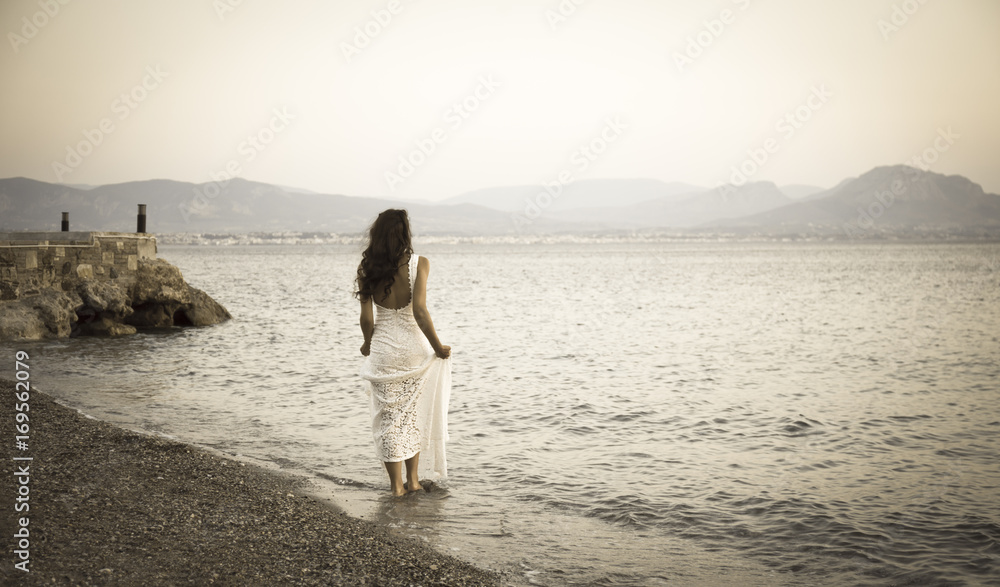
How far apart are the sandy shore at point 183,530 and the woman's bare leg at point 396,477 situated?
25.4 inches

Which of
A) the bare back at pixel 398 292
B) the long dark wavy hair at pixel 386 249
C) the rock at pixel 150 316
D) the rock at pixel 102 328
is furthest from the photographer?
the rock at pixel 150 316

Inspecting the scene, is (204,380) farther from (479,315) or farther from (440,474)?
(479,315)

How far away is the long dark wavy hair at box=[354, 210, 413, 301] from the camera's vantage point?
5953mm

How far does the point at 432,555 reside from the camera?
5.31 meters

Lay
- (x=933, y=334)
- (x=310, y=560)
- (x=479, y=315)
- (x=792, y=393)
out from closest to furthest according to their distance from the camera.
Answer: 1. (x=310, y=560)
2. (x=792, y=393)
3. (x=933, y=334)
4. (x=479, y=315)

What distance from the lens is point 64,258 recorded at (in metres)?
21.1

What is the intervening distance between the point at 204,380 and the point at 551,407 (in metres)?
6.84

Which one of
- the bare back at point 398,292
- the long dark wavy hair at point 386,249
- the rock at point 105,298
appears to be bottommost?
the rock at point 105,298

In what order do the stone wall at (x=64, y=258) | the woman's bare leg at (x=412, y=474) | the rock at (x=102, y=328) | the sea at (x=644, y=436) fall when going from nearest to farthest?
the sea at (x=644, y=436)
the woman's bare leg at (x=412, y=474)
the stone wall at (x=64, y=258)
the rock at (x=102, y=328)

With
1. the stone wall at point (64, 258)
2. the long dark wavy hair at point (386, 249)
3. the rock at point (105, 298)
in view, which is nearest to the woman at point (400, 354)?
the long dark wavy hair at point (386, 249)

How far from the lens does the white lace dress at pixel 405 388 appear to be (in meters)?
6.24

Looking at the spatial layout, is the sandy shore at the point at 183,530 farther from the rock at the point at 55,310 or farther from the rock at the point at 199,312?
the rock at the point at 199,312

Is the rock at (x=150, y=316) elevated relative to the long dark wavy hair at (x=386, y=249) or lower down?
lower down

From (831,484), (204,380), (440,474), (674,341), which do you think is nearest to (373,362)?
(440,474)
